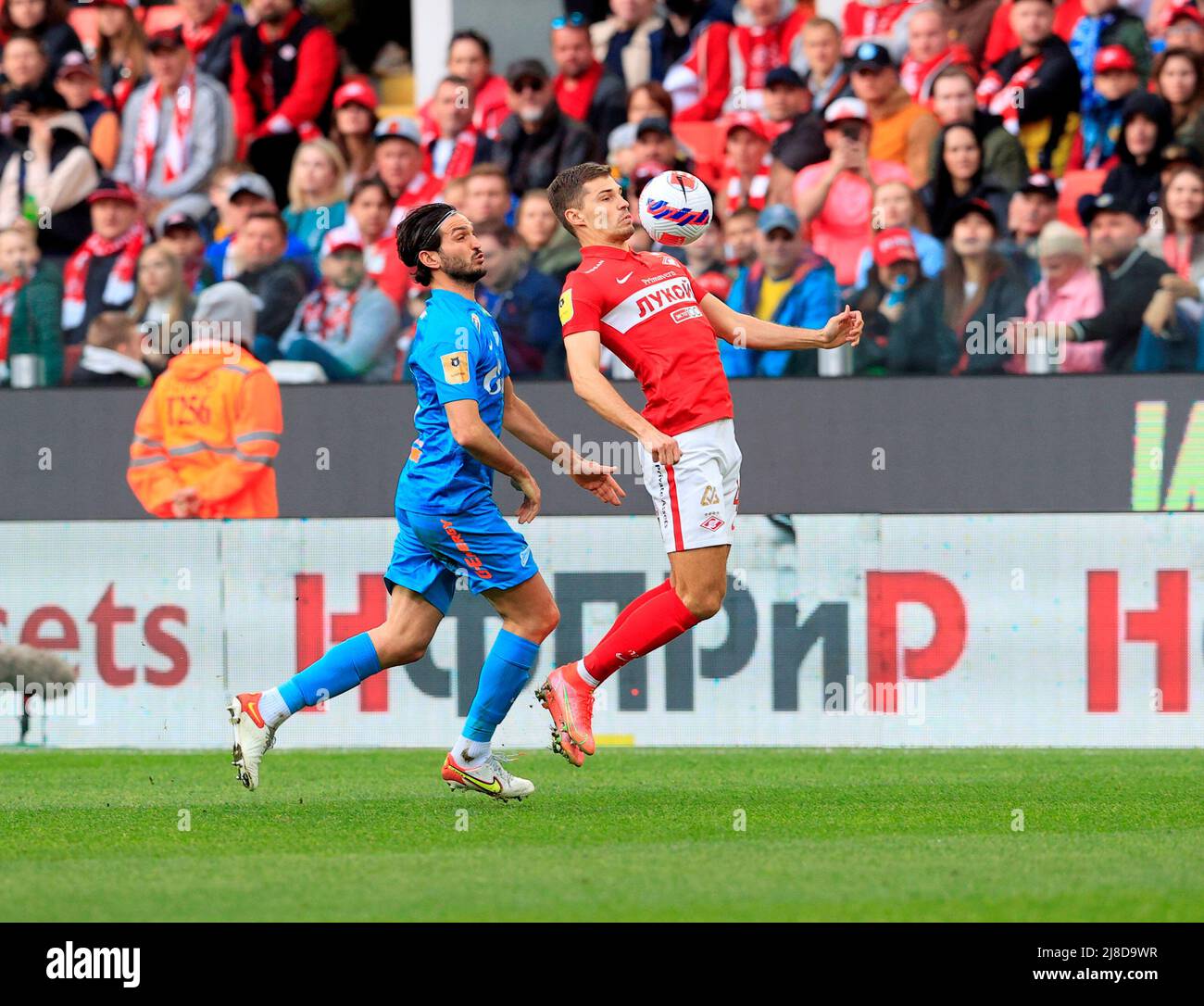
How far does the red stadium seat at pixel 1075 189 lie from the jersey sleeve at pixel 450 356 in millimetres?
5341

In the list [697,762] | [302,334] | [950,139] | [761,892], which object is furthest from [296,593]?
[761,892]

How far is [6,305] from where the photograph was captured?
35.9ft

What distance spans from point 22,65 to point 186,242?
270 centimetres

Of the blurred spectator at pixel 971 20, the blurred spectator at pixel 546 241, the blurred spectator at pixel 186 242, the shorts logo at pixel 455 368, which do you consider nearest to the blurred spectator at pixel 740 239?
the blurred spectator at pixel 546 241

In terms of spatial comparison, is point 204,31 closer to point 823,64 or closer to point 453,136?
point 453,136

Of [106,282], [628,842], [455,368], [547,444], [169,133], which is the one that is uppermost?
[169,133]

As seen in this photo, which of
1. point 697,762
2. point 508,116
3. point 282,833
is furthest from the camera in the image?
point 508,116

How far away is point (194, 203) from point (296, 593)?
3441 millimetres

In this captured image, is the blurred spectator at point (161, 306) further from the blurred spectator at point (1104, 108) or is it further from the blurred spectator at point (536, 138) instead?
the blurred spectator at point (1104, 108)

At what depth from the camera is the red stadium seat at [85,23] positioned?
44.3 feet

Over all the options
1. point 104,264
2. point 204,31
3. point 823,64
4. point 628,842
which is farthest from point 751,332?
point 204,31

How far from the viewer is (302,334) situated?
1070 cm

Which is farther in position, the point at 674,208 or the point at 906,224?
the point at 906,224

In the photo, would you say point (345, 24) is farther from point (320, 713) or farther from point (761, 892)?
point (761, 892)
